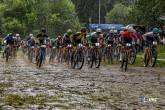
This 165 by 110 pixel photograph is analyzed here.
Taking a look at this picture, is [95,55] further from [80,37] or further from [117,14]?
[117,14]

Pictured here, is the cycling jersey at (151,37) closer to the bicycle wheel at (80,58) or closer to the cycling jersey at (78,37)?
the cycling jersey at (78,37)

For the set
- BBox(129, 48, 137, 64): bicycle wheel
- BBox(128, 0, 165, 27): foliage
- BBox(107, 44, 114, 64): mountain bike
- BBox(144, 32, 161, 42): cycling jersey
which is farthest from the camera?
BBox(128, 0, 165, 27): foliage

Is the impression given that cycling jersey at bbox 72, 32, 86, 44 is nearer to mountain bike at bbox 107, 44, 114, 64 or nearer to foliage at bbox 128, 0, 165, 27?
mountain bike at bbox 107, 44, 114, 64

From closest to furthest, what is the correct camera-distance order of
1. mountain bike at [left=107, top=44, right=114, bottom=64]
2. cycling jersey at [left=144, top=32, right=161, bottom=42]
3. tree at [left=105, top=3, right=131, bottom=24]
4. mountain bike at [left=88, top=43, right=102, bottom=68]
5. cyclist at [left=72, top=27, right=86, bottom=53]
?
mountain bike at [left=88, top=43, right=102, bottom=68] < cyclist at [left=72, top=27, right=86, bottom=53] < cycling jersey at [left=144, top=32, right=161, bottom=42] < mountain bike at [left=107, top=44, right=114, bottom=64] < tree at [left=105, top=3, right=131, bottom=24]

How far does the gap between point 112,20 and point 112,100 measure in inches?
3026

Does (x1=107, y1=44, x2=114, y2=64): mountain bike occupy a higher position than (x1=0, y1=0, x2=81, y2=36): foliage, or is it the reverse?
(x1=0, y1=0, x2=81, y2=36): foliage

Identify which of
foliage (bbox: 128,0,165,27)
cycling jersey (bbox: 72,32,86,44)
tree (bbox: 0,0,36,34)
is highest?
tree (bbox: 0,0,36,34)

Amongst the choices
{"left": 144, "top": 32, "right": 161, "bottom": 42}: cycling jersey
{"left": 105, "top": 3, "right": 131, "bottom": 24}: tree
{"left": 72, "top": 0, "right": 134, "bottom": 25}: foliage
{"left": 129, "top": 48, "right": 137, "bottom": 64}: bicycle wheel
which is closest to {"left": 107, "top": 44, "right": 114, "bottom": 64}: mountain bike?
{"left": 129, "top": 48, "right": 137, "bottom": 64}: bicycle wheel

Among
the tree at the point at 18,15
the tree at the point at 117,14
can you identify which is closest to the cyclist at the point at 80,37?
the tree at the point at 18,15

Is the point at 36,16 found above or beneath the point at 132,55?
above

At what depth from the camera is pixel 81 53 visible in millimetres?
18422

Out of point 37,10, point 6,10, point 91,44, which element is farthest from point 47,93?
point 37,10

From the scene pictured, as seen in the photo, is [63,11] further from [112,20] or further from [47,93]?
[47,93]

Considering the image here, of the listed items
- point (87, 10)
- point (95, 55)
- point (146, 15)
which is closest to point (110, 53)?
point (95, 55)
